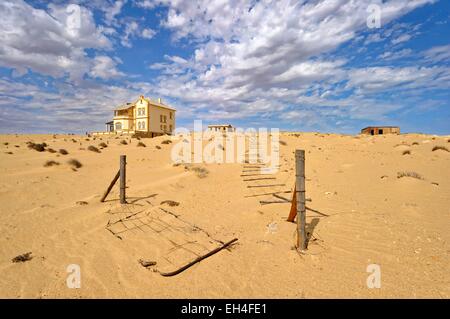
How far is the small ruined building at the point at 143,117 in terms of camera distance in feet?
140

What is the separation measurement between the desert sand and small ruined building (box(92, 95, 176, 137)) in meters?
29.9

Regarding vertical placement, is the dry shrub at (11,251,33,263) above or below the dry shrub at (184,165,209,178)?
below

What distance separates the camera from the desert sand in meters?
4.65

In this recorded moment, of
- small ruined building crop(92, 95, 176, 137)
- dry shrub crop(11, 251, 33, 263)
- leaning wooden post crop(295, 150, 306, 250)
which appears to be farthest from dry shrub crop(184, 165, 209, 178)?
small ruined building crop(92, 95, 176, 137)

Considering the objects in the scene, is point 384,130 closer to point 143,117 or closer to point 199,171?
point 143,117

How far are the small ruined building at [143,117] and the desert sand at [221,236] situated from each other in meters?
29.9

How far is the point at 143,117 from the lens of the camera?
42938 mm

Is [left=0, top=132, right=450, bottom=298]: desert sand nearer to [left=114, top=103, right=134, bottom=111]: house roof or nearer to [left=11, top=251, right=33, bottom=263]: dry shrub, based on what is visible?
[left=11, top=251, right=33, bottom=263]: dry shrub

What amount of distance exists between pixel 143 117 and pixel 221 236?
130ft

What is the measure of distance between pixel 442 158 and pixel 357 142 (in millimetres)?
11368

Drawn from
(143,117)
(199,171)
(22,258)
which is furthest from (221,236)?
(143,117)
